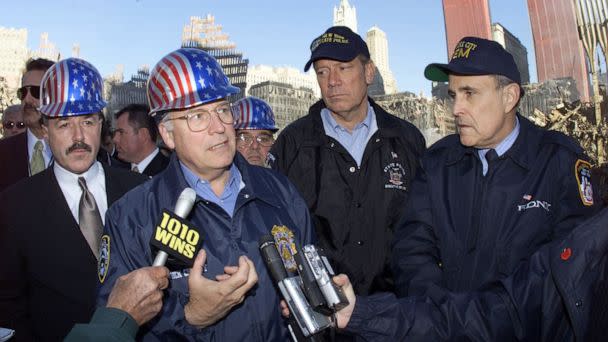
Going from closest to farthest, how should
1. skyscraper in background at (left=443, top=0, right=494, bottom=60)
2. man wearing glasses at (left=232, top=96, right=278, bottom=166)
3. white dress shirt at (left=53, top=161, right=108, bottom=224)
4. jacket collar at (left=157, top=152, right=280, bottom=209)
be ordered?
jacket collar at (left=157, top=152, right=280, bottom=209), white dress shirt at (left=53, top=161, right=108, bottom=224), man wearing glasses at (left=232, top=96, right=278, bottom=166), skyscraper in background at (left=443, top=0, right=494, bottom=60)

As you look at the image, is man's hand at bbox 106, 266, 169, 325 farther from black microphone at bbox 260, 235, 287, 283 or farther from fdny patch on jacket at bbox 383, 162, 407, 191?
fdny patch on jacket at bbox 383, 162, 407, 191

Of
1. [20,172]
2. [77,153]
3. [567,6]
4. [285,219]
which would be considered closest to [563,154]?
[285,219]

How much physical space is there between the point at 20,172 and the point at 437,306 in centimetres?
355

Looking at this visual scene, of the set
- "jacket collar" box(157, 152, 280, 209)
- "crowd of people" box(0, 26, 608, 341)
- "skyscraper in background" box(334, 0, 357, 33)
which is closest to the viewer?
"crowd of people" box(0, 26, 608, 341)

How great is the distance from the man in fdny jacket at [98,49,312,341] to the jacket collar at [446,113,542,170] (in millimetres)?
919

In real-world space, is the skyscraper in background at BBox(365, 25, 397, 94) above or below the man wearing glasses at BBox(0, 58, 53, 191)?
above

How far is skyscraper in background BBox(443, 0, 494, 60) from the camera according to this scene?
28.2 m

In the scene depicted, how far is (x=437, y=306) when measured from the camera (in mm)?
2268

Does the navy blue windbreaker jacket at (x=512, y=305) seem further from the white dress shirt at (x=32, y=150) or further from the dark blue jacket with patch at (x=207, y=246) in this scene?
the white dress shirt at (x=32, y=150)

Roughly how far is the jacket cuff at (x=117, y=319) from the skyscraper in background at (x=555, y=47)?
2603 centimetres

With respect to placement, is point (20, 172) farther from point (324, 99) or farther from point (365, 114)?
point (365, 114)

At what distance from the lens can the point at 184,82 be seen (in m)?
2.54

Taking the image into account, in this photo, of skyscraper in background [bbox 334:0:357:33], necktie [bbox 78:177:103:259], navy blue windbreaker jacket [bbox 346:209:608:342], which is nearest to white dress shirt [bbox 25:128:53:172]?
necktie [bbox 78:177:103:259]

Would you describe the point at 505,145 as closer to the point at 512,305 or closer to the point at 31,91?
the point at 512,305
